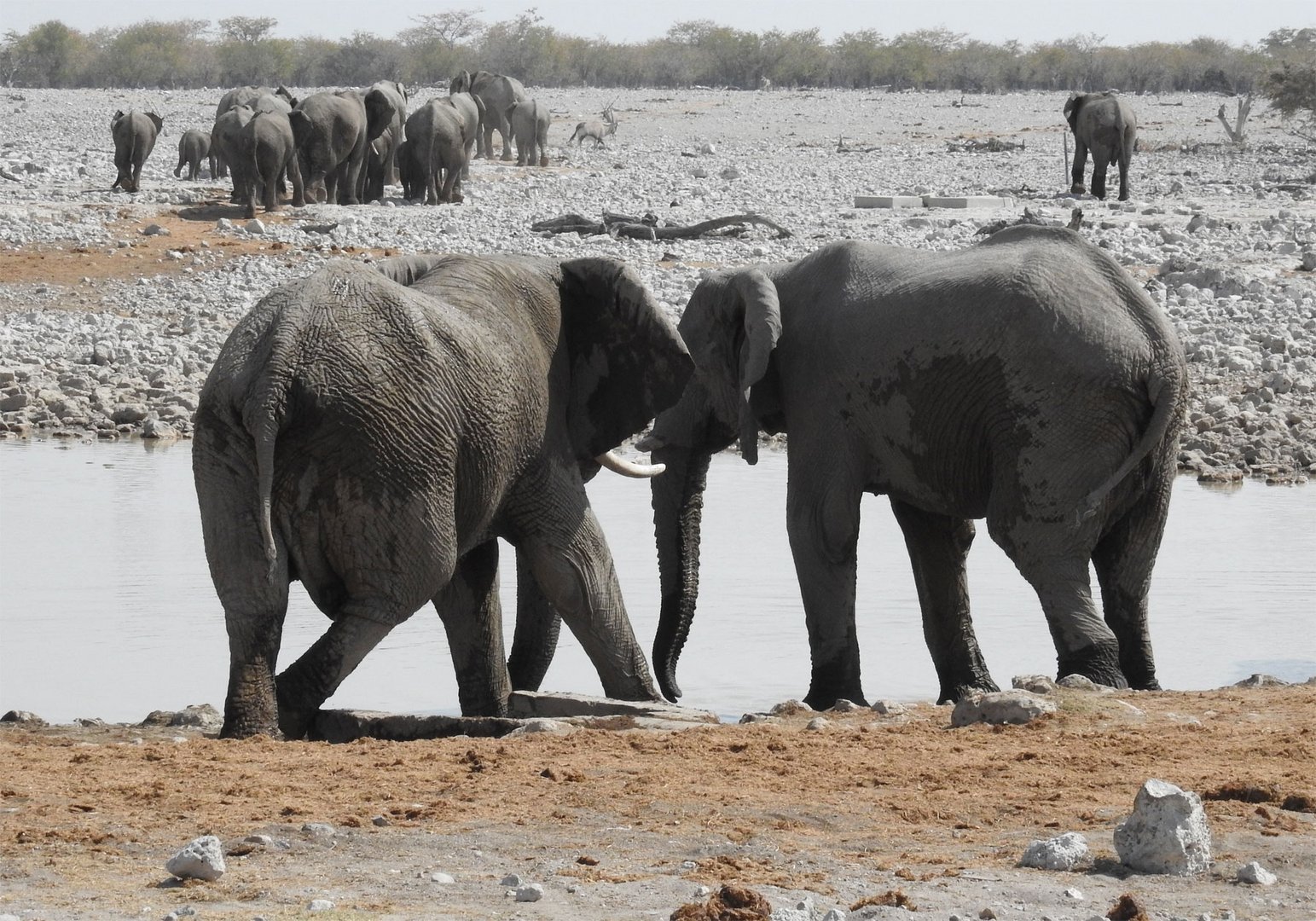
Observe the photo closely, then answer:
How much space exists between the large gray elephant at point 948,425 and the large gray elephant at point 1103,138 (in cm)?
1917

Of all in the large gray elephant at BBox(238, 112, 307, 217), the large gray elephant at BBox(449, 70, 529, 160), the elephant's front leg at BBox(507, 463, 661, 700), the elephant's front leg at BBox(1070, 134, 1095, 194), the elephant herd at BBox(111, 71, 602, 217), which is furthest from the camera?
the large gray elephant at BBox(449, 70, 529, 160)

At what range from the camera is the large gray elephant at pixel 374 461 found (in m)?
5.71

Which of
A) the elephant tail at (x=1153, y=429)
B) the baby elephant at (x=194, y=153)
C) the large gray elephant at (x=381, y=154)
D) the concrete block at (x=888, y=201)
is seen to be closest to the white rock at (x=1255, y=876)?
the elephant tail at (x=1153, y=429)

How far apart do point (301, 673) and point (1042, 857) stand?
2.57m

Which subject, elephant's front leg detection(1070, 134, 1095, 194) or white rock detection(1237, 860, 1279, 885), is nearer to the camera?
white rock detection(1237, 860, 1279, 885)

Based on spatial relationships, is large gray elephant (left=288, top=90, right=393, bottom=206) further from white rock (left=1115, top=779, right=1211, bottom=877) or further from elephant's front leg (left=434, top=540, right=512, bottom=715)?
white rock (left=1115, top=779, right=1211, bottom=877)

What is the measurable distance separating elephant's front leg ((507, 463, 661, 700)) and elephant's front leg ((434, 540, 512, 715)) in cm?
22

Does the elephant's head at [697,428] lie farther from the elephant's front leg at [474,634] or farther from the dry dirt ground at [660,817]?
the dry dirt ground at [660,817]

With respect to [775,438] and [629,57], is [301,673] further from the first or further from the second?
[629,57]

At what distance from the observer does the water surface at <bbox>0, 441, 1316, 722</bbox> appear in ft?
27.3

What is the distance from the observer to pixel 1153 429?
6.87m

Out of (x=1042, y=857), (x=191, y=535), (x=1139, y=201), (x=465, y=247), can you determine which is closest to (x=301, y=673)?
(x=1042, y=857)

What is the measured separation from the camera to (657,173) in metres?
30.4

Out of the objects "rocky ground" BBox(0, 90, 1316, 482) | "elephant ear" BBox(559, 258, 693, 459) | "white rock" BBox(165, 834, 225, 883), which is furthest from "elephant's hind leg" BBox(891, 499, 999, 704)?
"rocky ground" BBox(0, 90, 1316, 482)
